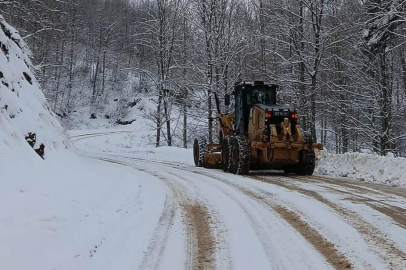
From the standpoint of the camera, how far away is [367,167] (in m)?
11.2

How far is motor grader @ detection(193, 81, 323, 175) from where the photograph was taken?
37.3 feet

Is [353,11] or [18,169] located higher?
[353,11]

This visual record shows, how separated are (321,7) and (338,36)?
185 cm

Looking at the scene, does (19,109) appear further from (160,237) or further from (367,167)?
(367,167)

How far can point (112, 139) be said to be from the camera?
3581 centimetres

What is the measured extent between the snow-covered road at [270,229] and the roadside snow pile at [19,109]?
280 centimetres

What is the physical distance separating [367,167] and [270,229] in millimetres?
6927

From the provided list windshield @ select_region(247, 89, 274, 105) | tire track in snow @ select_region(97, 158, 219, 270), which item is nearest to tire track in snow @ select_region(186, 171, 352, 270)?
tire track in snow @ select_region(97, 158, 219, 270)

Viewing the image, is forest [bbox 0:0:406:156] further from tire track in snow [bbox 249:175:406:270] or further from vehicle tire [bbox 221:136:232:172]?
tire track in snow [bbox 249:175:406:270]

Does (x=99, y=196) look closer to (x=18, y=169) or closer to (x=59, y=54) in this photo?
(x=18, y=169)

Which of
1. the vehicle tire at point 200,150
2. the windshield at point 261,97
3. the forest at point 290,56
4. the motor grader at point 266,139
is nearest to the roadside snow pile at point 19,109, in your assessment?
the forest at point 290,56

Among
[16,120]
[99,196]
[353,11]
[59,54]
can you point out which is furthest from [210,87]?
[59,54]

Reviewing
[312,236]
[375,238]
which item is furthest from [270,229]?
[375,238]

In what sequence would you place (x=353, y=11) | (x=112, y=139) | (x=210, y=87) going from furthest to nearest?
(x=112, y=139) < (x=210, y=87) < (x=353, y=11)
